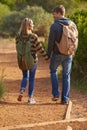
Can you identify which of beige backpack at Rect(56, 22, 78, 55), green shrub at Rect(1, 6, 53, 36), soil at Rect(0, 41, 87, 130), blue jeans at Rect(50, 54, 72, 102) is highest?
beige backpack at Rect(56, 22, 78, 55)

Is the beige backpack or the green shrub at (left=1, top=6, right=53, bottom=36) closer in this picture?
the beige backpack

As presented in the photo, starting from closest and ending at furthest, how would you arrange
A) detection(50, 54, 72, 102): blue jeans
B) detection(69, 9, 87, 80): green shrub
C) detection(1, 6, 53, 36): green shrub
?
1. detection(50, 54, 72, 102): blue jeans
2. detection(69, 9, 87, 80): green shrub
3. detection(1, 6, 53, 36): green shrub

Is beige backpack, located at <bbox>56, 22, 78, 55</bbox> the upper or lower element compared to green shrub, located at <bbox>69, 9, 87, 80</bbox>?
upper

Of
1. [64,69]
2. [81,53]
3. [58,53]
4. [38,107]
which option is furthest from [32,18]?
[38,107]

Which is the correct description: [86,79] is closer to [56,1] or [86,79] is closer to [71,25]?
[71,25]

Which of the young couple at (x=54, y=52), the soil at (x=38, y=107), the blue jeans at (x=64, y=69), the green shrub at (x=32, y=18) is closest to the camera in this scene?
the soil at (x=38, y=107)

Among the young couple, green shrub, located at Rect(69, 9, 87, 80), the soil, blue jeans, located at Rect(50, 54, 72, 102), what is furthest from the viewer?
green shrub, located at Rect(69, 9, 87, 80)

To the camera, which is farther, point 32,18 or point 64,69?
point 32,18

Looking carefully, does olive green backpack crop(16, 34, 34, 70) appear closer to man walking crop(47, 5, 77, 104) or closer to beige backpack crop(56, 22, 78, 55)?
man walking crop(47, 5, 77, 104)

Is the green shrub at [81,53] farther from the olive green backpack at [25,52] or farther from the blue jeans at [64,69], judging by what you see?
the olive green backpack at [25,52]

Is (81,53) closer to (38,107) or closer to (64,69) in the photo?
(64,69)

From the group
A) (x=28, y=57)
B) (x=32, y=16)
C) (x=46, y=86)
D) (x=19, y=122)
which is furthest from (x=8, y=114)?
(x=32, y=16)

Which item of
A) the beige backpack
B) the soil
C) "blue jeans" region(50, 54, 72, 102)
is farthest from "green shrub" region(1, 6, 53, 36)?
the beige backpack

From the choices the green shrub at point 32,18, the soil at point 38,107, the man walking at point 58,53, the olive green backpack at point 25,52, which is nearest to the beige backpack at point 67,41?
the man walking at point 58,53
